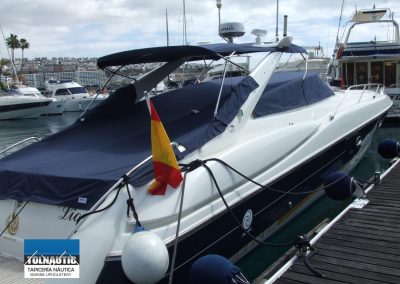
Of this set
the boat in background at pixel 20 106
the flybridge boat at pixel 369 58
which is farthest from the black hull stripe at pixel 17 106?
the flybridge boat at pixel 369 58

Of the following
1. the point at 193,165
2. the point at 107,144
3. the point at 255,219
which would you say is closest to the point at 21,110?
the point at 107,144

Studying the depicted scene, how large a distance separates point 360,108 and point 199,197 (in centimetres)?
493

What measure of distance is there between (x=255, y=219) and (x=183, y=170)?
1.21 metres

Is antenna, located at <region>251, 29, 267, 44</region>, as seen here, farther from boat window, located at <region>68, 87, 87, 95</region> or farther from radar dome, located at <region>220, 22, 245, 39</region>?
boat window, located at <region>68, 87, 87, 95</region>

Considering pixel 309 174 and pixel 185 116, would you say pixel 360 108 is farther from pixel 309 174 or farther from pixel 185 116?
pixel 185 116

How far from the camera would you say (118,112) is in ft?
19.3

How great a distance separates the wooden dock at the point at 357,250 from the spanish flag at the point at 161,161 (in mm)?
1241

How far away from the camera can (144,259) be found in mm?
3178

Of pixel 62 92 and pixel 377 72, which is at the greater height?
pixel 377 72

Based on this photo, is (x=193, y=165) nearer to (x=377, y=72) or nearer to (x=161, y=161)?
(x=161, y=161)

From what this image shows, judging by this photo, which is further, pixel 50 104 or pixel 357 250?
pixel 50 104

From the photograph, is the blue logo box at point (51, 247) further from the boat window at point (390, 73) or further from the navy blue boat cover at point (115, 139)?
the boat window at point (390, 73)

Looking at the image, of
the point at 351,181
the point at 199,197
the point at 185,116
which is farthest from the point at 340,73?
the point at 199,197

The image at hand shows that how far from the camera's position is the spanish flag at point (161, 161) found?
3.63 metres
